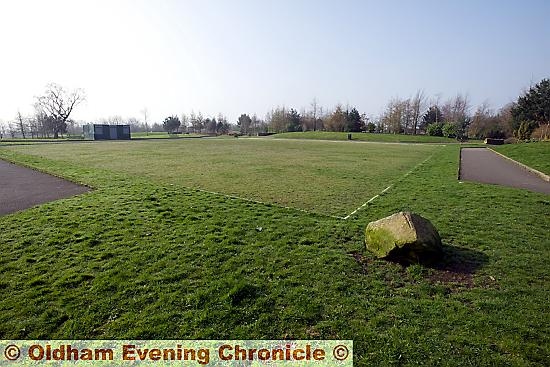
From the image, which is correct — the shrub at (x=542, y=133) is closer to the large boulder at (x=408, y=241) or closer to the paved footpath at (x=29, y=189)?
the large boulder at (x=408, y=241)

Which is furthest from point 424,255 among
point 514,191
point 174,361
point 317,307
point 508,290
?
point 514,191

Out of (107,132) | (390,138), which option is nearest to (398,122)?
(390,138)

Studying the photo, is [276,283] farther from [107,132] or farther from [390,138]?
[107,132]

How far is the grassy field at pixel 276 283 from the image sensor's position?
132 inches

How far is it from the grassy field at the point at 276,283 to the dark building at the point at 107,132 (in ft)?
207

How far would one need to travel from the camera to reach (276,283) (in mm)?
4414

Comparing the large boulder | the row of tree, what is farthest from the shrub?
the large boulder

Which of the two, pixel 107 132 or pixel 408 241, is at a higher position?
pixel 107 132

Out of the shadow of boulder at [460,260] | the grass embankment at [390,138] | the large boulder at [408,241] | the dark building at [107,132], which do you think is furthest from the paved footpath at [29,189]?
the dark building at [107,132]

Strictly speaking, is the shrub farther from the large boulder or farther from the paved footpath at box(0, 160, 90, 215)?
the paved footpath at box(0, 160, 90, 215)

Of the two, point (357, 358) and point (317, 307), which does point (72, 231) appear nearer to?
point (317, 307)

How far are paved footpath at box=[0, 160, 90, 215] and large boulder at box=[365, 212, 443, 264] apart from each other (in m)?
8.90

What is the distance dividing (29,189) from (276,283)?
10.5 meters

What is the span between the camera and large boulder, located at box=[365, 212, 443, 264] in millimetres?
4906
